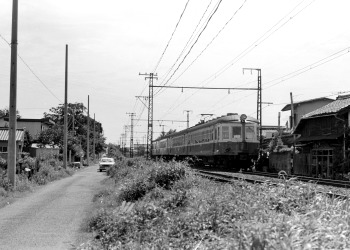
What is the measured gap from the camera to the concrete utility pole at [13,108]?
16.7 metres

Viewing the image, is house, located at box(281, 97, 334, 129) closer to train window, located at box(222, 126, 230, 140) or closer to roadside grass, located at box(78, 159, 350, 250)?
train window, located at box(222, 126, 230, 140)

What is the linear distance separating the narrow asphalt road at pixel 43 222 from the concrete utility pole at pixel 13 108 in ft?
4.49

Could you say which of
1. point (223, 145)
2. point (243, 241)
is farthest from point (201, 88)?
point (243, 241)

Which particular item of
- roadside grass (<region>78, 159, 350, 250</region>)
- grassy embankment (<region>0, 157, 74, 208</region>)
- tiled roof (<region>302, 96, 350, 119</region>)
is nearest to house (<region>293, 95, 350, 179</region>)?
tiled roof (<region>302, 96, 350, 119</region>)

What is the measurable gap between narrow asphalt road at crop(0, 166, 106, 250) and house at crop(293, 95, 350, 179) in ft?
46.5

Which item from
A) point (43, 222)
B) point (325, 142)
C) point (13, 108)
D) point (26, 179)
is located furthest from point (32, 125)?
point (43, 222)

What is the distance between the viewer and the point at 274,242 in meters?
4.03

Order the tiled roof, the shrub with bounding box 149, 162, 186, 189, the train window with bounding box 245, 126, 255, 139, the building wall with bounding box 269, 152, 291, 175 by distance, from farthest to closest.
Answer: the building wall with bounding box 269, 152, 291, 175 < the train window with bounding box 245, 126, 255, 139 < the tiled roof < the shrub with bounding box 149, 162, 186, 189

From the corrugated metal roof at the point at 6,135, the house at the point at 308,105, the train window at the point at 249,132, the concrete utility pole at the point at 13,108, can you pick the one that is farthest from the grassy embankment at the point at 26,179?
the house at the point at 308,105

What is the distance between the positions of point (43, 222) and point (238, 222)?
260 inches

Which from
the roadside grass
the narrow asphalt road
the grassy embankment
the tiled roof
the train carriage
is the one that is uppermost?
the tiled roof

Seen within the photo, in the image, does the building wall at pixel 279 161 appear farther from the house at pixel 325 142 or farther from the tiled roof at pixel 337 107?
the tiled roof at pixel 337 107

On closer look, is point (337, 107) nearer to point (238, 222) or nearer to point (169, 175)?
point (169, 175)

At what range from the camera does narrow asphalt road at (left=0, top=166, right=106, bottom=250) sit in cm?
829
